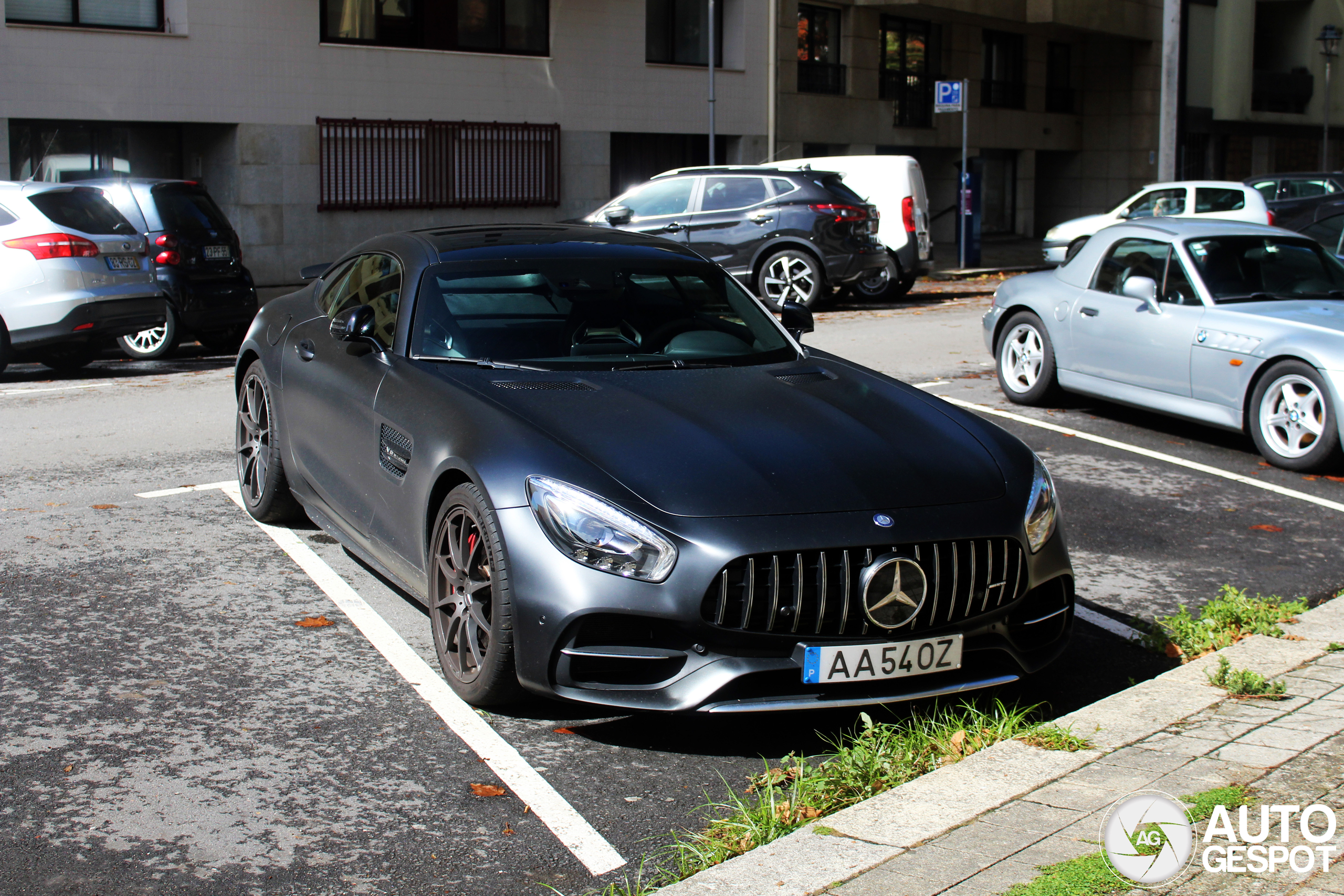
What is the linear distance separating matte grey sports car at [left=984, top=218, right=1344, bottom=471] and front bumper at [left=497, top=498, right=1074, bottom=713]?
4953 mm

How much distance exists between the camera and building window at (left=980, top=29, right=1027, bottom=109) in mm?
35906

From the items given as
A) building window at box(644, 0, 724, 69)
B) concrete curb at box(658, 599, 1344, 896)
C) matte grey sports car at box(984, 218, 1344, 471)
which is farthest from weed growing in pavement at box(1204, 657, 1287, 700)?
building window at box(644, 0, 724, 69)

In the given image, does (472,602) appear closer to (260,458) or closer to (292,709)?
(292,709)

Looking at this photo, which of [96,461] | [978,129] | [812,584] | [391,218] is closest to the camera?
[812,584]

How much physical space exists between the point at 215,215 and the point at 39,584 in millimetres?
8975

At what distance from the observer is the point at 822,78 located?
3017 cm

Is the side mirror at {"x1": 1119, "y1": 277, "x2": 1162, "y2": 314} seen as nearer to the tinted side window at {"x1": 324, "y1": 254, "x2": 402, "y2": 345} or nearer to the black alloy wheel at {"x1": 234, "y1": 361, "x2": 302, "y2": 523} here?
the tinted side window at {"x1": 324, "y1": 254, "x2": 402, "y2": 345}

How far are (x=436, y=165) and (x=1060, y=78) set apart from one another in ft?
71.8

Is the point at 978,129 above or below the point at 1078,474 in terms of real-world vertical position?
above

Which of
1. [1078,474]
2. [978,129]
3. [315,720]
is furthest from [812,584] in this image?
[978,129]

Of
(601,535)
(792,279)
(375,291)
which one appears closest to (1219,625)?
(601,535)

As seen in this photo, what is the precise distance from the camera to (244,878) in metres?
3.36

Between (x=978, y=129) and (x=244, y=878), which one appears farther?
(x=978, y=129)

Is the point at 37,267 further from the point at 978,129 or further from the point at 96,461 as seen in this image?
the point at 978,129
